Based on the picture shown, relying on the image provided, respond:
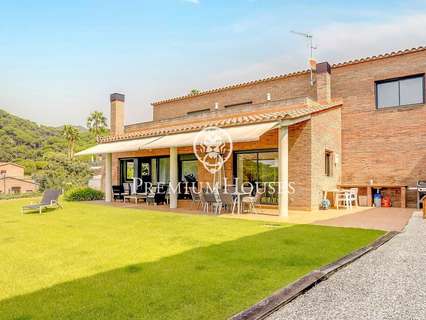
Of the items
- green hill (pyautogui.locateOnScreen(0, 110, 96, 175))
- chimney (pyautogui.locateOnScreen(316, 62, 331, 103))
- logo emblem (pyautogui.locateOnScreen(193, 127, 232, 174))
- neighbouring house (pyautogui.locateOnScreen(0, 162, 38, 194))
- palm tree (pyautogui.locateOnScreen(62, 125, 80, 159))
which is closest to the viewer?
logo emblem (pyautogui.locateOnScreen(193, 127, 232, 174))

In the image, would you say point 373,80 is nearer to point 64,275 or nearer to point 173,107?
point 173,107

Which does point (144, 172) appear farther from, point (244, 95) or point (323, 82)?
point (323, 82)

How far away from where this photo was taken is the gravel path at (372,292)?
5.10m

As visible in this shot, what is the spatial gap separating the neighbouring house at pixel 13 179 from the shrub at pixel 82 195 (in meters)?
54.6

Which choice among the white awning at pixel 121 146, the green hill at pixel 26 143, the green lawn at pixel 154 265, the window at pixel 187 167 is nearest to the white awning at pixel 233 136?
the white awning at pixel 121 146

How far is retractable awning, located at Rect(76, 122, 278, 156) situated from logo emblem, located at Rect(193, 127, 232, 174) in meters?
0.61

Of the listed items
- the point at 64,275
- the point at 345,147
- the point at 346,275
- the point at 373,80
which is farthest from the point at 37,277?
the point at 373,80

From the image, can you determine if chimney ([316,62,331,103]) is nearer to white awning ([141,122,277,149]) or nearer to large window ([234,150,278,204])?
large window ([234,150,278,204])

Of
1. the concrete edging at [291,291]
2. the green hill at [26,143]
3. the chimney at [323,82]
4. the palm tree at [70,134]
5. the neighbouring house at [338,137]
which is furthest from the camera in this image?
the palm tree at [70,134]

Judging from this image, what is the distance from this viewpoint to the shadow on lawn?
16.9 feet

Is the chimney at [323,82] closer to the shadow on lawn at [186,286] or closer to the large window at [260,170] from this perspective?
the large window at [260,170]

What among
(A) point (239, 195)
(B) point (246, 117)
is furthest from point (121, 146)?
(A) point (239, 195)

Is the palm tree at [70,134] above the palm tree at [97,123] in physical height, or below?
below

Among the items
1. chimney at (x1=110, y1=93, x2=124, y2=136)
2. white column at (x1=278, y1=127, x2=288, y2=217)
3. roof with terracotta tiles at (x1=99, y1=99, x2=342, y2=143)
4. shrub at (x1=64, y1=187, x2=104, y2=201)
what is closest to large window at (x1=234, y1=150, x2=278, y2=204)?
roof with terracotta tiles at (x1=99, y1=99, x2=342, y2=143)
